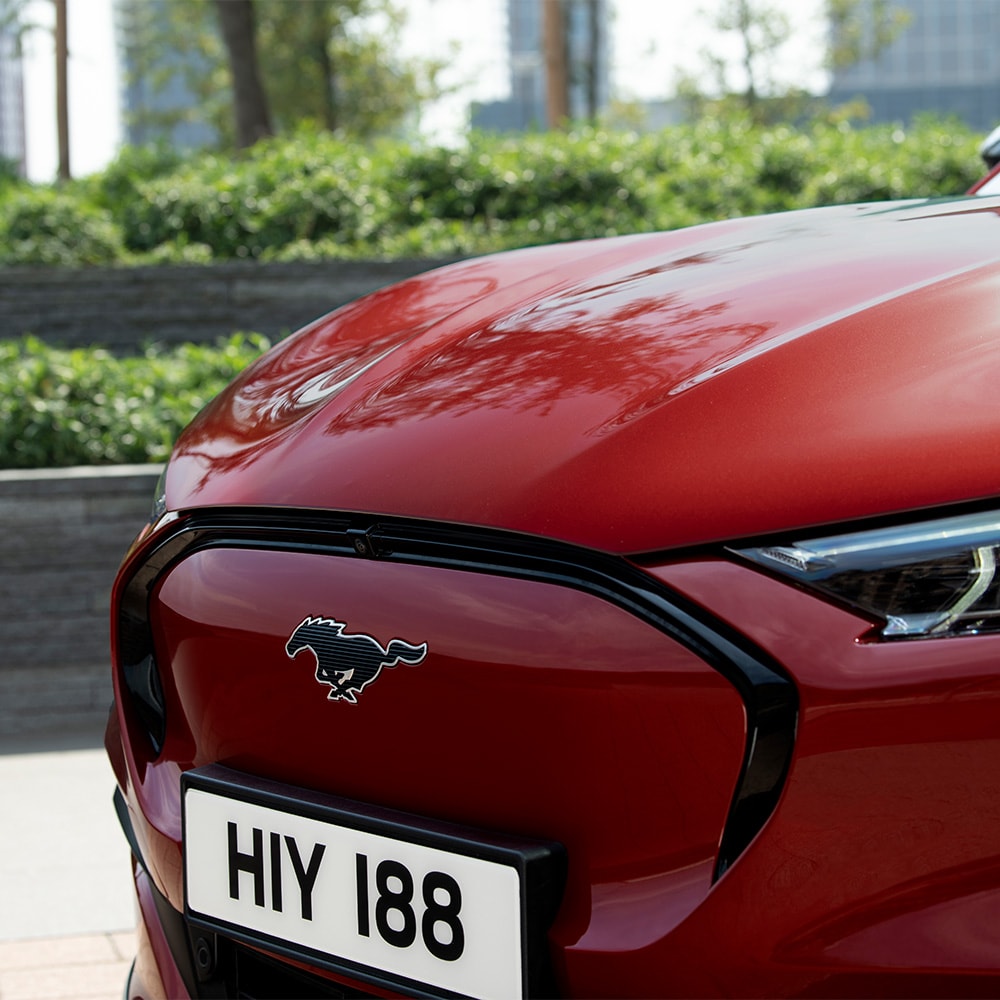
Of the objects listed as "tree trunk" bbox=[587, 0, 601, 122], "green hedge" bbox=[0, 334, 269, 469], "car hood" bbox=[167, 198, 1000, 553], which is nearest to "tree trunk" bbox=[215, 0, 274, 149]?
"green hedge" bbox=[0, 334, 269, 469]

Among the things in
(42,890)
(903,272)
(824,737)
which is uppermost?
(903,272)

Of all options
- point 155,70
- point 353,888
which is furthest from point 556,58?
point 155,70

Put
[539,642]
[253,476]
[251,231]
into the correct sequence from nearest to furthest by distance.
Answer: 1. [539,642]
2. [253,476]
3. [251,231]

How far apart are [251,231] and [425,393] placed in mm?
6126

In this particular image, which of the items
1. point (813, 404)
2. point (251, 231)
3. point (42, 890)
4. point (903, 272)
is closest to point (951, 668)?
point (813, 404)

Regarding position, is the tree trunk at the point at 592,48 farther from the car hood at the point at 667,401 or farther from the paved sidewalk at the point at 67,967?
the car hood at the point at 667,401

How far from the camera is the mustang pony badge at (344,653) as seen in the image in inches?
47.8

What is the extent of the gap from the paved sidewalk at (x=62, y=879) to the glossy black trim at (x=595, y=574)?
1332 mm

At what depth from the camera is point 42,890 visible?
9.10 feet

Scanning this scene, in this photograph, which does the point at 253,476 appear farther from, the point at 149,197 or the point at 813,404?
the point at 149,197

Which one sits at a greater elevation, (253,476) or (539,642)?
(253,476)

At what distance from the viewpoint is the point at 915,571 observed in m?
1.06

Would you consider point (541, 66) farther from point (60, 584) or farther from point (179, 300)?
point (60, 584)

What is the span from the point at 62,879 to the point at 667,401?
2129mm
